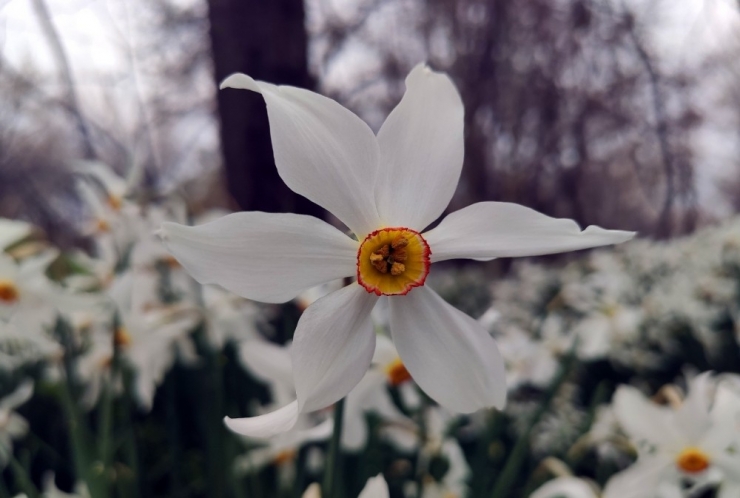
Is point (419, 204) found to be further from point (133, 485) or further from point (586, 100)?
point (586, 100)

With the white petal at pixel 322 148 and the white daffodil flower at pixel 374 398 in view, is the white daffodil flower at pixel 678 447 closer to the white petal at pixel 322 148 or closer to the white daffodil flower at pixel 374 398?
the white daffodil flower at pixel 374 398

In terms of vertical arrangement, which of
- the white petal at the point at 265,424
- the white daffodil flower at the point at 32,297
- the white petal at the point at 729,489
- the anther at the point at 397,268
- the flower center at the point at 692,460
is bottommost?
the white petal at the point at 729,489

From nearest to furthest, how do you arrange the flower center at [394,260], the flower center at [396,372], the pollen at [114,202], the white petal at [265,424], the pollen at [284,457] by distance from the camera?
the white petal at [265,424] → the flower center at [394,260] → the flower center at [396,372] → the pollen at [284,457] → the pollen at [114,202]

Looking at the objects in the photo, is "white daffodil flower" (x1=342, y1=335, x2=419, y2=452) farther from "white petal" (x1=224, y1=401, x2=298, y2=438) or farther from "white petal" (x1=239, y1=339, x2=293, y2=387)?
"white petal" (x1=224, y1=401, x2=298, y2=438)

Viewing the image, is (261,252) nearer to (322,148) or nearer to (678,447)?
(322,148)

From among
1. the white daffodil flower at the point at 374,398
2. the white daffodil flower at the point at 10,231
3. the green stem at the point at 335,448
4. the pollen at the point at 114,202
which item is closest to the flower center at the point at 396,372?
the white daffodil flower at the point at 374,398

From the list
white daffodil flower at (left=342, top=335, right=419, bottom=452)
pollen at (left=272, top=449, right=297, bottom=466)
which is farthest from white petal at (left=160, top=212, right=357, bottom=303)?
pollen at (left=272, top=449, right=297, bottom=466)

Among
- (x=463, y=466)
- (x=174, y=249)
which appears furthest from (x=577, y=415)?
(x=174, y=249)

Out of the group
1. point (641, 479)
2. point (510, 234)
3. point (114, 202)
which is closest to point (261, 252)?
point (510, 234)

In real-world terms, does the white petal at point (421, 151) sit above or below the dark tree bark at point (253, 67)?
above
